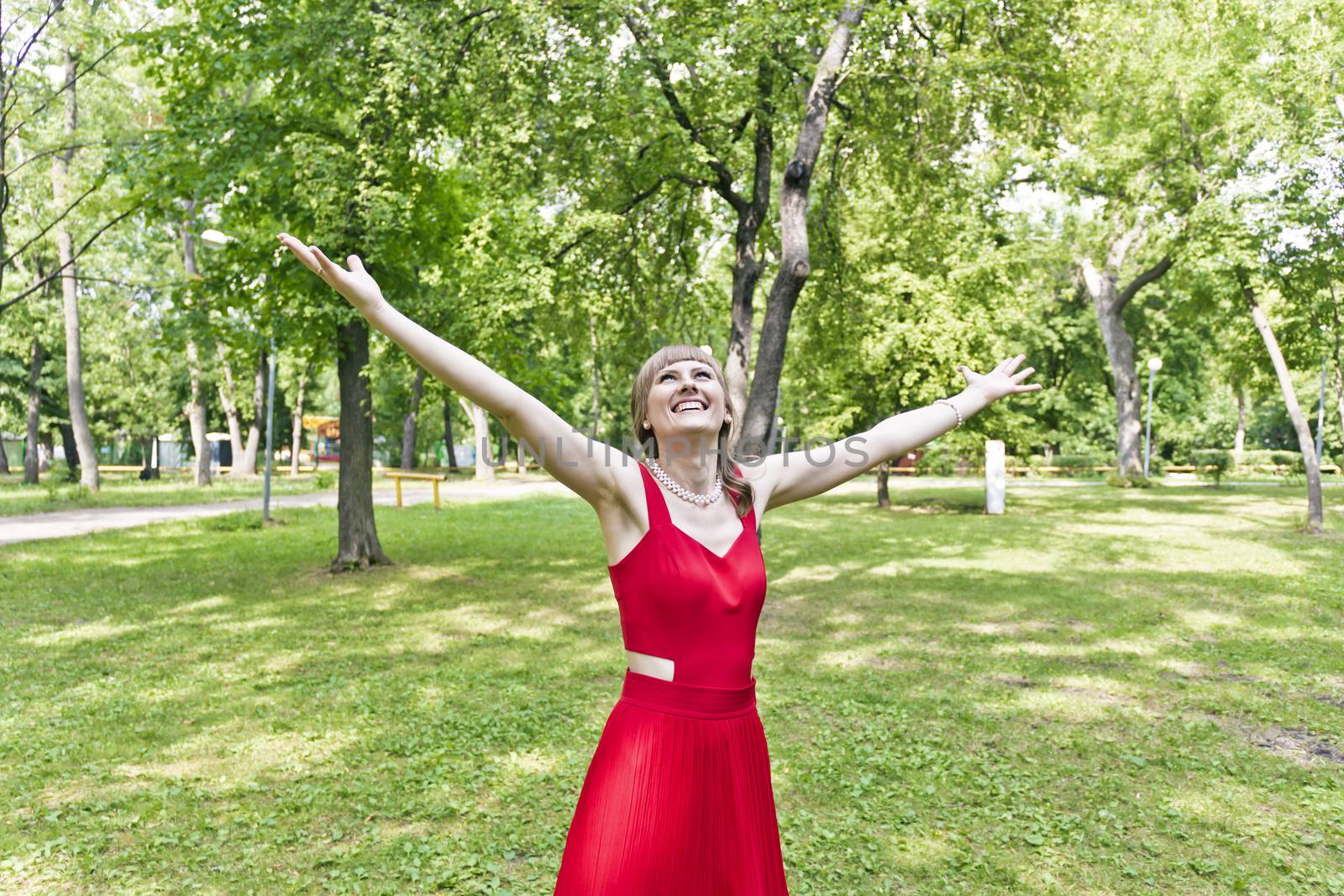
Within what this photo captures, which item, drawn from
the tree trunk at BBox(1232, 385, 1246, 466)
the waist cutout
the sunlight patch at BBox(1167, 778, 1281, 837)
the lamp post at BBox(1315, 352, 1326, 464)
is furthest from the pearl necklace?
the tree trunk at BBox(1232, 385, 1246, 466)

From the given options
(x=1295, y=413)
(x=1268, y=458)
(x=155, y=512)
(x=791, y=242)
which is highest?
(x=791, y=242)

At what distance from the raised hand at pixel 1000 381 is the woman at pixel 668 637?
104 centimetres

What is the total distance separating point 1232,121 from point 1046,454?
1463 inches

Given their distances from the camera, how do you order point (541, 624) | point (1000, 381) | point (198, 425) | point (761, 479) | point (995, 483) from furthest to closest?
point (198, 425), point (995, 483), point (541, 624), point (1000, 381), point (761, 479)

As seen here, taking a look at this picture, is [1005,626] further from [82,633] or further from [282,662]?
[82,633]

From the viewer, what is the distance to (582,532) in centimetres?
1906

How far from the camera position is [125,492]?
89.7 feet

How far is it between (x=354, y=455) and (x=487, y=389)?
37.3 ft

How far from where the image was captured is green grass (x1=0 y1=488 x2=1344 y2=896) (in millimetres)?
4531

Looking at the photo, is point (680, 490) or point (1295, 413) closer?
point (680, 490)

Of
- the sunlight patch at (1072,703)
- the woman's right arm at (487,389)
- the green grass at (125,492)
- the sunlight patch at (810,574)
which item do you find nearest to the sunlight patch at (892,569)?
the sunlight patch at (810,574)

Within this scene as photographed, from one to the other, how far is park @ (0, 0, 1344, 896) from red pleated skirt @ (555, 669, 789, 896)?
0.04 feet

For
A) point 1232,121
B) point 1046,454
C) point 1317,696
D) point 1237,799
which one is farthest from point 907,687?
point 1046,454

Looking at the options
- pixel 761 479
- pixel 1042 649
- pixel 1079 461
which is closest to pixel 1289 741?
pixel 1042 649
